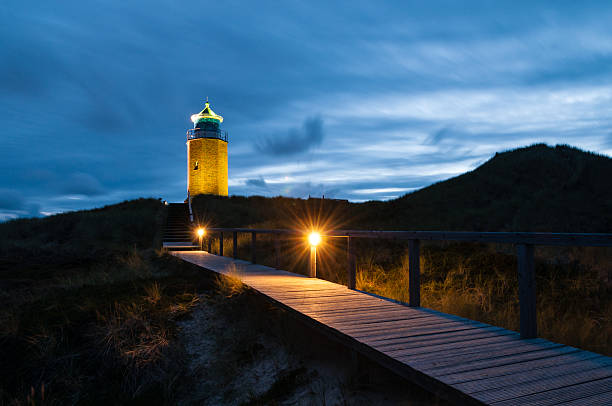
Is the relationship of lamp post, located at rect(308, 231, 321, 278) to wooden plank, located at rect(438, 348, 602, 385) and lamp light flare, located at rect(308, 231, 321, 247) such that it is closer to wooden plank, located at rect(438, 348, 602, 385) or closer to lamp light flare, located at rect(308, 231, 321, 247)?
lamp light flare, located at rect(308, 231, 321, 247)

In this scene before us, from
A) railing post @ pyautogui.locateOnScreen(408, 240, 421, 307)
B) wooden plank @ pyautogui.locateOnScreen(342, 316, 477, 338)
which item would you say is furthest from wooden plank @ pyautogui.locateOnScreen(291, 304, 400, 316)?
wooden plank @ pyautogui.locateOnScreen(342, 316, 477, 338)

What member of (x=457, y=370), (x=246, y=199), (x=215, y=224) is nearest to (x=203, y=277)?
(x=457, y=370)

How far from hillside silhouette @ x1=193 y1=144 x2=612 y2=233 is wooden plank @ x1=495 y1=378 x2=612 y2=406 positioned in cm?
1532

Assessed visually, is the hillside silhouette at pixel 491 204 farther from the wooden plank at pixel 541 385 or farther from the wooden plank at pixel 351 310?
the wooden plank at pixel 541 385

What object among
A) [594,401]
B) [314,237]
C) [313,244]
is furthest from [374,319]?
[313,244]

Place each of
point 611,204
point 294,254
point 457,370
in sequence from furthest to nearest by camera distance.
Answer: point 611,204, point 294,254, point 457,370

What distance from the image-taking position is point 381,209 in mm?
25750

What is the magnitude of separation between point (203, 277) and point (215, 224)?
1393 cm

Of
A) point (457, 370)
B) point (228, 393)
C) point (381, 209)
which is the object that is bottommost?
point (228, 393)

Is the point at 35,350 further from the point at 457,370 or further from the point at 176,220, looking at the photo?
the point at 176,220

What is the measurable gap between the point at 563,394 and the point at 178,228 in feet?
74.4

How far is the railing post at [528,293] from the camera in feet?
11.4

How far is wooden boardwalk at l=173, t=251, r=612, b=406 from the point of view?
237cm

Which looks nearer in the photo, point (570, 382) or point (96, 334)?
point (570, 382)
